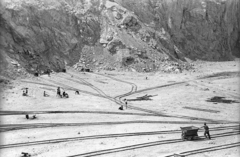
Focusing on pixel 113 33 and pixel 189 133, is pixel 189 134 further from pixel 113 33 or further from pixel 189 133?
pixel 113 33

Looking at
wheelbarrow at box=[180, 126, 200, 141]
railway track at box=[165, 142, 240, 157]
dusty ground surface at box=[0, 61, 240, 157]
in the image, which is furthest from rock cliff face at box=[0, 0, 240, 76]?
railway track at box=[165, 142, 240, 157]

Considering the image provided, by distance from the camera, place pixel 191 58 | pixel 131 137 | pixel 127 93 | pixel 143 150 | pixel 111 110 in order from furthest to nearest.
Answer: pixel 191 58, pixel 127 93, pixel 111 110, pixel 131 137, pixel 143 150

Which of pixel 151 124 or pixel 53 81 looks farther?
pixel 53 81

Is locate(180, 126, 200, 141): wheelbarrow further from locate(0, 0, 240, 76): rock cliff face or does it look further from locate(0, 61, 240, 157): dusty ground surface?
locate(0, 0, 240, 76): rock cliff face

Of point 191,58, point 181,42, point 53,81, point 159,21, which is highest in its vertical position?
point 159,21

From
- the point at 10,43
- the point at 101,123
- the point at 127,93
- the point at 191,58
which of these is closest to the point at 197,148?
the point at 101,123

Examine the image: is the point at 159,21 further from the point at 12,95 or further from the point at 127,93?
the point at 12,95

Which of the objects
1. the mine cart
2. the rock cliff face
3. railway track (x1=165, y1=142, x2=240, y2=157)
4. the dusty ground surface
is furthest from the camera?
the rock cliff face
